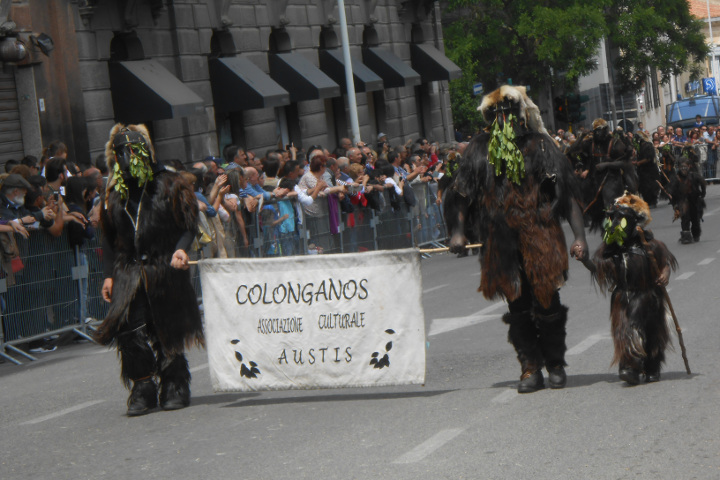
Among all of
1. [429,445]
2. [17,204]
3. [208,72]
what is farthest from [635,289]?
[208,72]

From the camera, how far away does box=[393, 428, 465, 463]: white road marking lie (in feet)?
22.1

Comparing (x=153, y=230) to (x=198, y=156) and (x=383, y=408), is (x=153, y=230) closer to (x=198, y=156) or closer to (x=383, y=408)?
(x=383, y=408)

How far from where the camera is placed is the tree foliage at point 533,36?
4544cm

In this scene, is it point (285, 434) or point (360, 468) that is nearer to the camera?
point (360, 468)

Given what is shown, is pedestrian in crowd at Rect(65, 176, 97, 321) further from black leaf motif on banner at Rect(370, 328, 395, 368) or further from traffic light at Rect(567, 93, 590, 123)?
traffic light at Rect(567, 93, 590, 123)

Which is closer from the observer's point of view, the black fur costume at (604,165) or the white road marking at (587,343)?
the white road marking at (587,343)

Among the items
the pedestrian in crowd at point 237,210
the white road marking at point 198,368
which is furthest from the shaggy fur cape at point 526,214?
the pedestrian in crowd at point 237,210

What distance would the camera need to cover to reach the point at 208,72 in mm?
26438

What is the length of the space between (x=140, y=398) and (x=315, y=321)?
4.02 ft

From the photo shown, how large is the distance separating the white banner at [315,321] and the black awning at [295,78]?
2019 centimetres

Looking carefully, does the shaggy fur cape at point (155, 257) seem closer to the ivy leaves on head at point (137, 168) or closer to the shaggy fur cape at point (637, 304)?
the ivy leaves on head at point (137, 168)

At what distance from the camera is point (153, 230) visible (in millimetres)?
8562

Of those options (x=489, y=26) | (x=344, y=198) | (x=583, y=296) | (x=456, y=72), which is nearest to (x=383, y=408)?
(x=583, y=296)

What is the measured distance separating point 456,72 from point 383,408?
97.8ft
